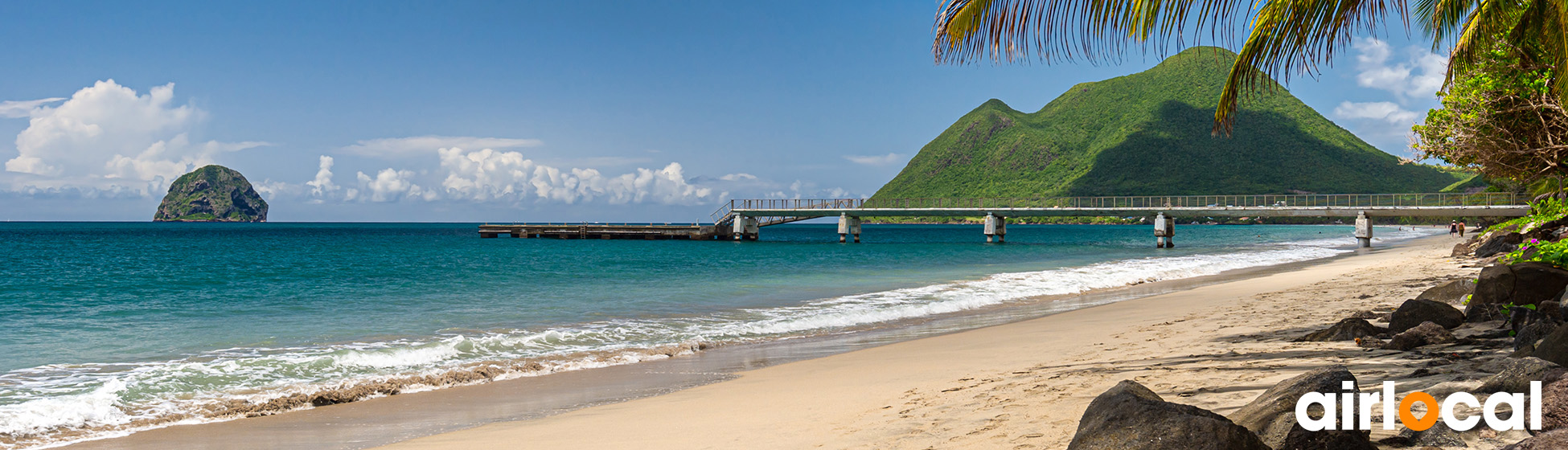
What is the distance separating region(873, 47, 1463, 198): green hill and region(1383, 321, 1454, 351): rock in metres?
116

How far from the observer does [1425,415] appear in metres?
3.63

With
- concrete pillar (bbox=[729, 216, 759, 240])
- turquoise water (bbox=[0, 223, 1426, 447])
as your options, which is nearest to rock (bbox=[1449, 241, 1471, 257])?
turquoise water (bbox=[0, 223, 1426, 447])

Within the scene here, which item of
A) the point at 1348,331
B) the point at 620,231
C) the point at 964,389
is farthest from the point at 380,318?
the point at 620,231

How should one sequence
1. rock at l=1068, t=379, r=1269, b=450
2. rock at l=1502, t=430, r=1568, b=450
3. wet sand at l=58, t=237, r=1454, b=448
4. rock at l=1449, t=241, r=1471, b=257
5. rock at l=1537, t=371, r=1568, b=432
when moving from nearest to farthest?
rock at l=1502, t=430, r=1568, b=450
rock at l=1537, t=371, r=1568, b=432
rock at l=1068, t=379, r=1269, b=450
wet sand at l=58, t=237, r=1454, b=448
rock at l=1449, t=241, r=1471, b=257

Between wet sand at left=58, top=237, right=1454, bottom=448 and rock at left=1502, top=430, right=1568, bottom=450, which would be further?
wet sand at left=58, top=237, right=1454, bottom=448

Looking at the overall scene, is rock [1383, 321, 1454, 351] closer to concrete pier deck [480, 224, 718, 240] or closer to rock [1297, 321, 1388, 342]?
rock [1297, 321, 1388, 342]

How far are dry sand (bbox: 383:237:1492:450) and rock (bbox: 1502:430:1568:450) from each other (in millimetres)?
1939

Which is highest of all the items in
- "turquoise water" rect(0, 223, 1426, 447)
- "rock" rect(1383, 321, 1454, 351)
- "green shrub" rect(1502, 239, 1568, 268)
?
"green shrub" rect(1502, 239, 1568, 268)

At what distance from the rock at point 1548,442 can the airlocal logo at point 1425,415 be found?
545 mm

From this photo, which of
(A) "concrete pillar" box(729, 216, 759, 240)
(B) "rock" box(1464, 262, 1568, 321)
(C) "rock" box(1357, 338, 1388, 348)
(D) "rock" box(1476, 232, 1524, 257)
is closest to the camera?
(C) "rock" box(1357, 338, 1388, 348)

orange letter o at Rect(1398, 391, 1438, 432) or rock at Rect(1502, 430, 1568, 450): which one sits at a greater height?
rock at Rect(1502, 430, 1568, 450)

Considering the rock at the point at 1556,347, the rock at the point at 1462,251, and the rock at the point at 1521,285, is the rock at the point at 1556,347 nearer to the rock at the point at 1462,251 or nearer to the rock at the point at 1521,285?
the rock at the point at 1521,285

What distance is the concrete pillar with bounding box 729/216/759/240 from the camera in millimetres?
84688

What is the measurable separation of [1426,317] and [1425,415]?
444 centimetres
